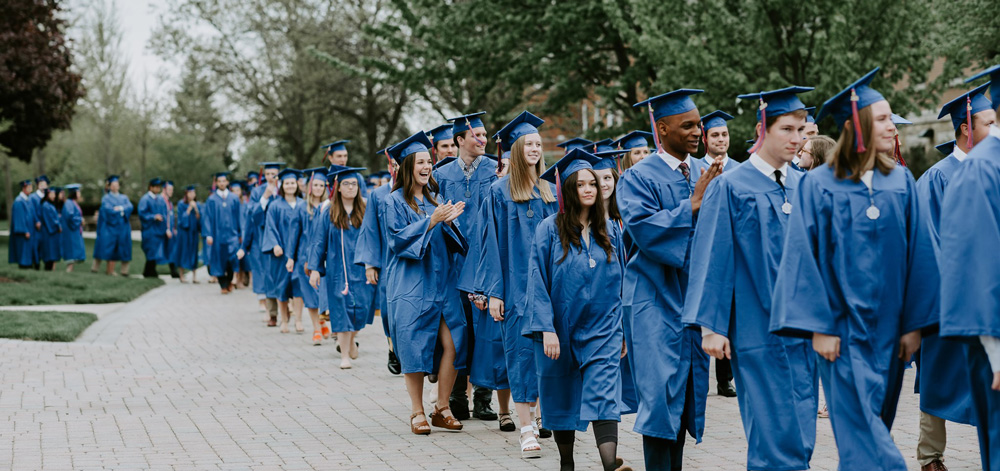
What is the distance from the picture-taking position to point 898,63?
17172 millimetres

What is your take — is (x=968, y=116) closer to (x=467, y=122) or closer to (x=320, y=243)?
(x=467, y=122)

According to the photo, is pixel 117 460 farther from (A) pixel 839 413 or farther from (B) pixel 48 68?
(B) pixel 48 68

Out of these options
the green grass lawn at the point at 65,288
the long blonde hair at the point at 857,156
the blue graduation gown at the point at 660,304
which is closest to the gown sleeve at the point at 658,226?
the blue graduation gown at the point at 660,304

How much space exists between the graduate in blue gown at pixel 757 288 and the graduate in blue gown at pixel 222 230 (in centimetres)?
1685

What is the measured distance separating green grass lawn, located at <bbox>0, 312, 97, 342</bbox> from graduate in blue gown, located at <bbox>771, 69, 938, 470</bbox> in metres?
10.6

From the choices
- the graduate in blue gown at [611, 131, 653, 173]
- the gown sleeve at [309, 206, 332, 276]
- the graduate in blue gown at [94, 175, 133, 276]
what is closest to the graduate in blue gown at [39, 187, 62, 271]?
the graduate in blue gown at [94, 175, 133, 276]

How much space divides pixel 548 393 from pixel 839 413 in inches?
86.2

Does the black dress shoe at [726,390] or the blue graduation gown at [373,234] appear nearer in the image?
the blue graduation gown at [373,234]

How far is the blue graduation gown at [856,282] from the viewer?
14.0 feet

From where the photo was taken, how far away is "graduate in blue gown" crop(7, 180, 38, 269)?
2522 centimetres

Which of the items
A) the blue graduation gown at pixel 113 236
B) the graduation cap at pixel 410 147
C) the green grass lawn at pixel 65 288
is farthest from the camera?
the blue graduation gown at pixel 113 236

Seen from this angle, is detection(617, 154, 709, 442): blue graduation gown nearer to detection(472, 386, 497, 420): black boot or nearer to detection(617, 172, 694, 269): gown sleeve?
detection(617, 172, 694, 269): gown sleeve

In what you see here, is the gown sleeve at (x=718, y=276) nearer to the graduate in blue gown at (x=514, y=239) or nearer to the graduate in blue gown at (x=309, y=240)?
the graduate in blue gown at (x=514, y=239)

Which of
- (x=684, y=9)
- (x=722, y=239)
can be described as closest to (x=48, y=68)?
(x=684, y=9)
